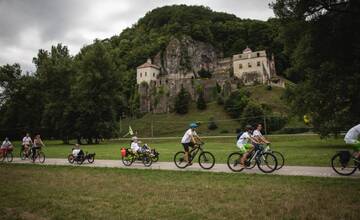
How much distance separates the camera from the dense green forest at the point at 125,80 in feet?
78.6

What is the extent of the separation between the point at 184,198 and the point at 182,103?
3598 inches

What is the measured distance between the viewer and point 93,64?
60531mm

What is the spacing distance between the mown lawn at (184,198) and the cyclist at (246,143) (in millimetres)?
1774

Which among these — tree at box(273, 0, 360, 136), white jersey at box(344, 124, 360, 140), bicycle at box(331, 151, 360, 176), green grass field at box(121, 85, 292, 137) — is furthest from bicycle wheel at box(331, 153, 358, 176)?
green grass field at box(121, 85, 292, 137)

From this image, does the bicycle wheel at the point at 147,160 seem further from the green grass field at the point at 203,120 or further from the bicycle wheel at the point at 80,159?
the green grass field at the point at 203,120

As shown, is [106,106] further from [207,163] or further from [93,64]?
[207,163]

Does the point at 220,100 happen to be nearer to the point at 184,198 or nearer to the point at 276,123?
the point at 276,123

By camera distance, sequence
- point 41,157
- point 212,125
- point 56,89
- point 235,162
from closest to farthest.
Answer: point 235,162
point 41,157
point 56,89
point 212,125

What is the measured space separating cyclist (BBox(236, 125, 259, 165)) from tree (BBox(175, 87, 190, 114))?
272 ft

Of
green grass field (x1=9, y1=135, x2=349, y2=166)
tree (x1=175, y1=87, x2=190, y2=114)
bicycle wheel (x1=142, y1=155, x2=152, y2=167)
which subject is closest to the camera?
bicycle wheel (x1=142, y1=155, x2=152, y2=167)

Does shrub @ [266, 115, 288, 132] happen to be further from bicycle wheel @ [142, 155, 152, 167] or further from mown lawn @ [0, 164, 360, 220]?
mown lawn @ [0, 164, 360, 220]

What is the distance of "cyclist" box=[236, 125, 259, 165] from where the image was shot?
599 inches

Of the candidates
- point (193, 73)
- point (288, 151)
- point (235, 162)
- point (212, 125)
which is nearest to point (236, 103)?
point (212, 125)

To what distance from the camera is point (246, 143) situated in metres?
15.8
